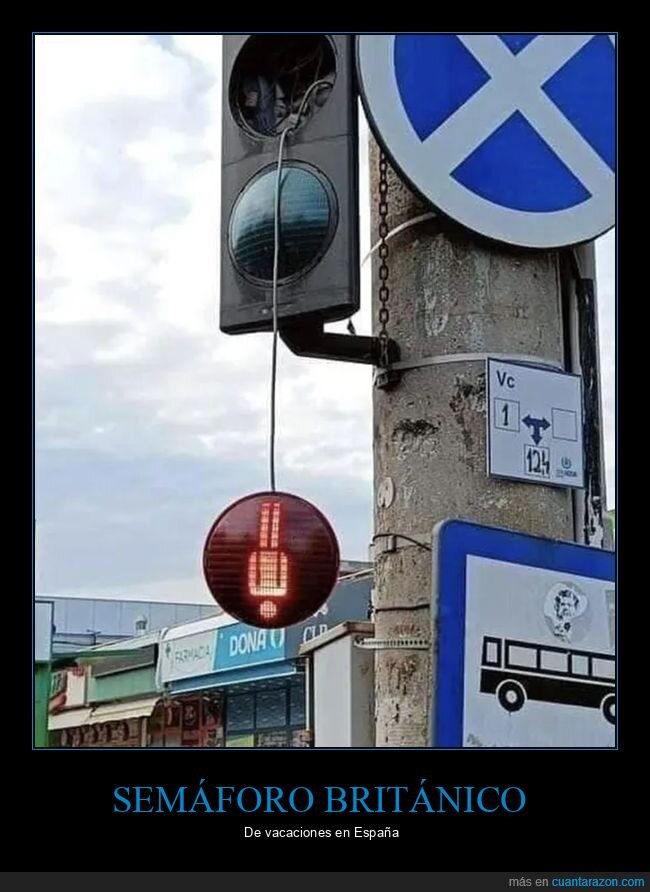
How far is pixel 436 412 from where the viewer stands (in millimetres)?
2777

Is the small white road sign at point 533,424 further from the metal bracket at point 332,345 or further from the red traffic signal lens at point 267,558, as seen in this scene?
the red traffic signal lens at point 267,558

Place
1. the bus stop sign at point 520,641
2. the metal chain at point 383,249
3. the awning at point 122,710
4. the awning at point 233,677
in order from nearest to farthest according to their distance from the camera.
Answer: the bus stop sign at point 520,641, the metal chain at point 383,249, the awning at point 122,710, the awning at point 233,677

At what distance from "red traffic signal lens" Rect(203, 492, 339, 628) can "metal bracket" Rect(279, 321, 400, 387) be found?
1.15 feet

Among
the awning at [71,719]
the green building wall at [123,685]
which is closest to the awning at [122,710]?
the awning at [71,719]

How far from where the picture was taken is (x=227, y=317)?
9.51 feet

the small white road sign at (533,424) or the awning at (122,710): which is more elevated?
the small white road sign at (533,424)

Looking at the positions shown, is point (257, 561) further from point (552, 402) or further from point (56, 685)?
point (56, 685)

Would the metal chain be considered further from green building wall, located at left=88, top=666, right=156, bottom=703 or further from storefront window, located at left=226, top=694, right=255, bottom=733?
green building wall, located at left=88, top=666, right=156, bottom=703

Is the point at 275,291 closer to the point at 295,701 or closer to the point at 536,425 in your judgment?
the point at 536,425

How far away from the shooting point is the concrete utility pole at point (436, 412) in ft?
8.93

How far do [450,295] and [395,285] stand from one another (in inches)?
5.2

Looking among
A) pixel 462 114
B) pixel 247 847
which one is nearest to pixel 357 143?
pixel 462 114

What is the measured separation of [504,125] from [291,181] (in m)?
0.45

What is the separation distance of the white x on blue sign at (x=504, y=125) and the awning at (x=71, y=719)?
37.3ft
